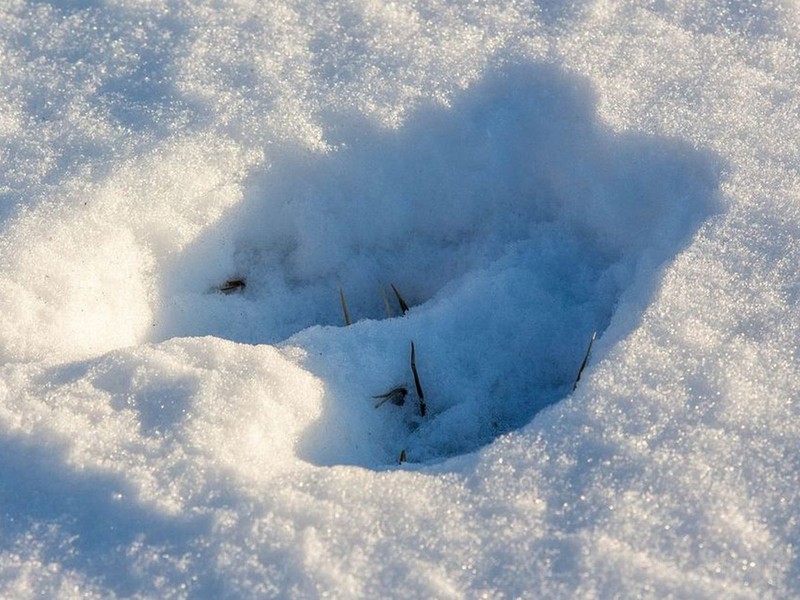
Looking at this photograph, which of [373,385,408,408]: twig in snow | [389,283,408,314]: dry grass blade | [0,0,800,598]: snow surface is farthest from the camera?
[389,283,408,314]: dry grass blade

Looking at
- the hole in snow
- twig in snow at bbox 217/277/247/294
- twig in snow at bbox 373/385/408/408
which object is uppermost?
the hole in snow

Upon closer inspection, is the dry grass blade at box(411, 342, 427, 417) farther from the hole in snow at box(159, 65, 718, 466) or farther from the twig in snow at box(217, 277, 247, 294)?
the twig in snow at box(217, 277, 247, 294)

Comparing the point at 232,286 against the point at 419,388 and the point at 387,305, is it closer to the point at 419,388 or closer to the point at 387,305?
the point at 387,305

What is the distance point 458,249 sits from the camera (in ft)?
7.39

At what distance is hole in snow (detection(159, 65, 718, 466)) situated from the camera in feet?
6.49

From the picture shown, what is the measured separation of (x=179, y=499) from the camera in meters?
1.63

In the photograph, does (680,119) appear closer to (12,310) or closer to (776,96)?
(776,96)

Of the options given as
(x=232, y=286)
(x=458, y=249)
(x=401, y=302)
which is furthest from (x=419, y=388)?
(x=232, y=286)

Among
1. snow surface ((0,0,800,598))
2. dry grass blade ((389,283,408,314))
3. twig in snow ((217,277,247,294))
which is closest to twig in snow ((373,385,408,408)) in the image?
snow surface ((0,0,800,598))

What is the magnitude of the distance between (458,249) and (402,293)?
0.56 ft

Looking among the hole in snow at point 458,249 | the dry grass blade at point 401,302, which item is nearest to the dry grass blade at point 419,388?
the hole in snow at point 458,249

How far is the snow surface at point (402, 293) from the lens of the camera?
157 cm

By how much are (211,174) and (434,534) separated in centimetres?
105

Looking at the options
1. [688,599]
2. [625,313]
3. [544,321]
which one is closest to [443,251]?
[544,321]
